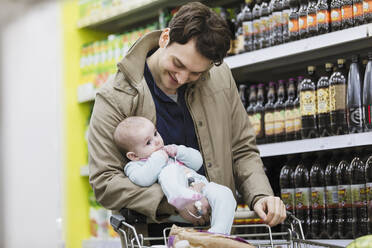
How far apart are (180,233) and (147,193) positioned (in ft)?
1.12

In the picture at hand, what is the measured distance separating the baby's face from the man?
0.08 metres

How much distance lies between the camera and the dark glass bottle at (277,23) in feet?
11.3

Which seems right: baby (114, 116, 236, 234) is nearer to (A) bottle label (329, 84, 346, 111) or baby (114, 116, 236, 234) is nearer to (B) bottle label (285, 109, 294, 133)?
(A) bottle label (329, 84, 346, 111)

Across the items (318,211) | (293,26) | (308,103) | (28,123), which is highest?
(293,26)

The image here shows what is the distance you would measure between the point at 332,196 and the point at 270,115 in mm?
577

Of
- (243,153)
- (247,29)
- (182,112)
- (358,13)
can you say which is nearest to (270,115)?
(247,29)

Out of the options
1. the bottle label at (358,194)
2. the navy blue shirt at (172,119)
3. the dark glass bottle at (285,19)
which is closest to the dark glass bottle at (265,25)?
the dark glass bottle at (285,19)

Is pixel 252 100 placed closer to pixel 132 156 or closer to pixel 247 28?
pixel 247 28

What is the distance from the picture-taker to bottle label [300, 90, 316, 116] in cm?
327

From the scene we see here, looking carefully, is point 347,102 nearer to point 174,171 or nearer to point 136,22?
point 174,171

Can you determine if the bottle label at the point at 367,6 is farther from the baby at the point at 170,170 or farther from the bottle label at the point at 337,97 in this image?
the baby at the point at 170,170

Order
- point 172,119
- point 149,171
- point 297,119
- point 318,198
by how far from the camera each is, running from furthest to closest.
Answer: point 297,119 < point 318,198 < point 172,119 < point 149,171

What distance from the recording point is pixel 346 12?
10.3 feet

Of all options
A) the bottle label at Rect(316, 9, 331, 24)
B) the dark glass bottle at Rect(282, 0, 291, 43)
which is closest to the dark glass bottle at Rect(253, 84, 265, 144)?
the dark glass bottle at Rect(282, 0, 291, 43)
